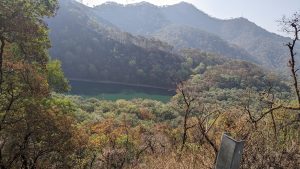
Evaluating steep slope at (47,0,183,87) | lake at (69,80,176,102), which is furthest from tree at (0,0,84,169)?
steep slope at (47,0,183,87)

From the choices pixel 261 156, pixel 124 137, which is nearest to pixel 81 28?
pixel 124 137

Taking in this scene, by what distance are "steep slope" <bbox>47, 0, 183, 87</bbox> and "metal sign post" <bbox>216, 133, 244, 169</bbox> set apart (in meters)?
103

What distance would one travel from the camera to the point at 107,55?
119750 mm

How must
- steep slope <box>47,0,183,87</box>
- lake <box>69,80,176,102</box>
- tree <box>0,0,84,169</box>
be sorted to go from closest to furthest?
tree <box>0,0,84,169</box> → lake <box>69,80,176,102</box> → steep slope <box>47,0,183,87</box>

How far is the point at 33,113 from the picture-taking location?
12969mm

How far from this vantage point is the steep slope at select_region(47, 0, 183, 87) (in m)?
111

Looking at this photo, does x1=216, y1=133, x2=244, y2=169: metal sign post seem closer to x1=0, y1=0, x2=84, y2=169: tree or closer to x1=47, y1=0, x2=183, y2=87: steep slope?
x1=0, y1=0, x2=84, y2=169: tree

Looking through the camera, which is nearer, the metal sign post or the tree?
the metal sign post

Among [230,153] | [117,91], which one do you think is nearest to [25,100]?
[230,153]

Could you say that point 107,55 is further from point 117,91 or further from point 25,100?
point 25,100

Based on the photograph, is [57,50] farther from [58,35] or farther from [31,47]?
[31,47]

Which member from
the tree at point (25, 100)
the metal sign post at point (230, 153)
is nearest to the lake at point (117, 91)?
the tree at point (25, 100)

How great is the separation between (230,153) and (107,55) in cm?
11676

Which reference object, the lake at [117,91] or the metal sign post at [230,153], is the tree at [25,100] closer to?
the metal sign post at [230,153]
